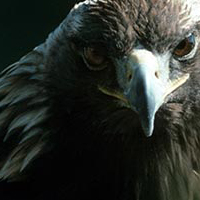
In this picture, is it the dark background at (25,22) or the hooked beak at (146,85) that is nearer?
the hooked beak at (146,85)

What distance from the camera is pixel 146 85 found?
10.1ft

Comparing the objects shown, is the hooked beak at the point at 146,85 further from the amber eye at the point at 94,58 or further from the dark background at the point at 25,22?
the dark background at the point at 25,22

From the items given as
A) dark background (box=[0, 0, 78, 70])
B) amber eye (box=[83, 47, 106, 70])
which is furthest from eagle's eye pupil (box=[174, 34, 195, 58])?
dark background (box=[0, 0, 78, 70])

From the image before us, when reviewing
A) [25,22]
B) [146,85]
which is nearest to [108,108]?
[146,85]

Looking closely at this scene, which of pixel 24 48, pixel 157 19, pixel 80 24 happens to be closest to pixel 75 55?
pixel 80 24

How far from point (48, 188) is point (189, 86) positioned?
77 centimetres

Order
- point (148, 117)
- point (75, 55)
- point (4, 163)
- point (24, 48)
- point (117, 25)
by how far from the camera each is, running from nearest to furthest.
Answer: point (148, 117) < point (117, 25) < point (75, 55) < point (4, 163) < point (24, 48)

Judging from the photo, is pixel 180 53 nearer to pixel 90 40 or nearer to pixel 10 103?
pixel 90 40

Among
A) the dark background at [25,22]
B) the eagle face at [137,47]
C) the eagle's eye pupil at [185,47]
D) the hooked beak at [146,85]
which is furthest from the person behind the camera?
the dark background at [25,22]

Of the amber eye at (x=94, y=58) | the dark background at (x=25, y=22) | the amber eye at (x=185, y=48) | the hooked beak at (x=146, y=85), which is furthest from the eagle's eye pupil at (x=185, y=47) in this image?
the dark background at (x=25, y=22)

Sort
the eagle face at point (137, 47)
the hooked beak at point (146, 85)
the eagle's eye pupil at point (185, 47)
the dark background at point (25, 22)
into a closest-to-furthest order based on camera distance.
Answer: the hooked beak at point (146, 85)
the eagle face at point (137, 47)
the eagle's eye pupil at point (185, 47)
the dark background at point (25, 22)

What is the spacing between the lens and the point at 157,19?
3.26 metres

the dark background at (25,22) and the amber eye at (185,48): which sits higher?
the amber eye at (185,48)

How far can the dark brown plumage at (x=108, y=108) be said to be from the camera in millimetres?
3262
